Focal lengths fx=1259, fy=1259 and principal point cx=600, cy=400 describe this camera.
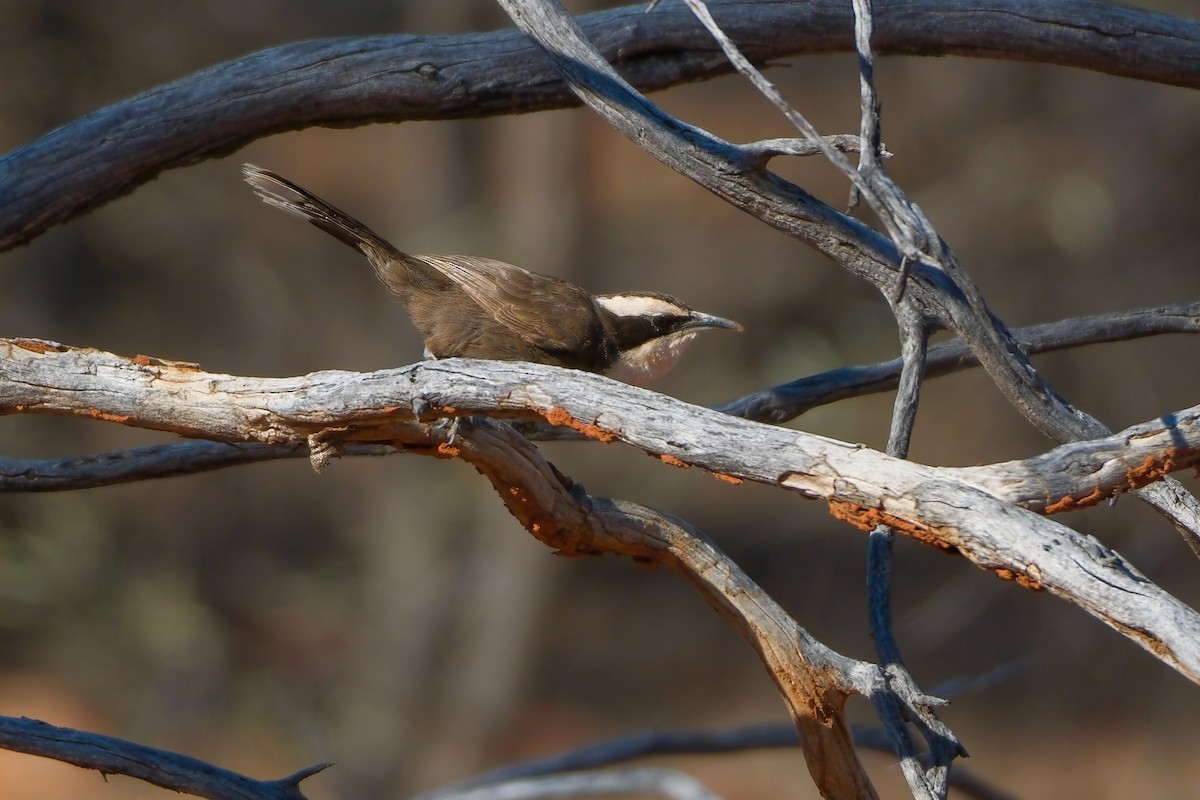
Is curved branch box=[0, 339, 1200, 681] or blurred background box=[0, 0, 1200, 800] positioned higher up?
blurred background box=[0, 0, 1200, 800]

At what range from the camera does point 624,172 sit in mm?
14852

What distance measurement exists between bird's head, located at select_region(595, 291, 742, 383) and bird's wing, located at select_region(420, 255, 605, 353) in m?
0.12

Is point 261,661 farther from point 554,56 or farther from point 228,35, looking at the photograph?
point 554,56

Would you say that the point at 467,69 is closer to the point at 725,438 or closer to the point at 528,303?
the point at 528,303

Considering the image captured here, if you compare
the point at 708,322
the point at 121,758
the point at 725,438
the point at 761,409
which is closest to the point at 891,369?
the point at 761,409

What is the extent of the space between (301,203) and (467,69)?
116 cm

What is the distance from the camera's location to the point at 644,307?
520 cm

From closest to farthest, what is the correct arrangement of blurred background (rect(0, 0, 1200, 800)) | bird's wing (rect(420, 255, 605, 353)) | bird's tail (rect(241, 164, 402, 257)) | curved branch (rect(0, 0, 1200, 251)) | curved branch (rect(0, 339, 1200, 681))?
curved branch (rect(0, 339, 1200, 681))
curved branch (rect(0, 0, 1200, 251))
bird's tail (rect(241, 164, 402, 257))
bird's wing (rect(420, 255, 605, 353))
blurred background (rect(0, 0, 1200, 800))

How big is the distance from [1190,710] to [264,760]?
25.2ft

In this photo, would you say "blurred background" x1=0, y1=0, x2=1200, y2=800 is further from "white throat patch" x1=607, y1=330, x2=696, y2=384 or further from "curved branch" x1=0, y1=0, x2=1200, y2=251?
"curved branch" x1=0, y1=0, x2=1200, y2=251

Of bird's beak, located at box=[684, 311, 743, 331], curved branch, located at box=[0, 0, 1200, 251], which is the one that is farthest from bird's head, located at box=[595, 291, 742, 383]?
curved branch, located at box=[0, 0, 1200, 251]

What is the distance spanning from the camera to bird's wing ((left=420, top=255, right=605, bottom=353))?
4883 mm

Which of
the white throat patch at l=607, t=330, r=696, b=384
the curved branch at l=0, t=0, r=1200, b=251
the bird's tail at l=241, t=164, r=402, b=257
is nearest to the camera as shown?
the curved branch at l=0, t=0, r=1200, b=251

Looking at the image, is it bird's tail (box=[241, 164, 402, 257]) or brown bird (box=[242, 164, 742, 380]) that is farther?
brown bird (box=[242, 164, 742, 380])
